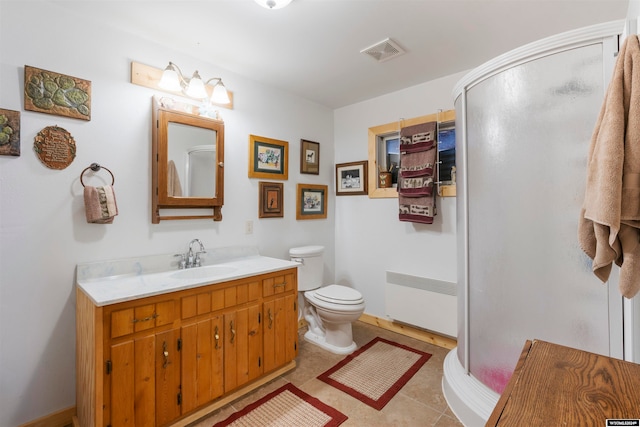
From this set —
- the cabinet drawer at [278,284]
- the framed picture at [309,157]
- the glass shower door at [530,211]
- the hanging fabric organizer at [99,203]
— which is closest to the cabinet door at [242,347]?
the cabinet drawer at [278,284]

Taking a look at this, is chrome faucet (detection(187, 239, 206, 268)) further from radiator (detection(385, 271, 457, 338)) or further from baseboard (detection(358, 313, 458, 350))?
baseboard (detection(358, 313, 458, 350))

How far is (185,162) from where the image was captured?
2088mm

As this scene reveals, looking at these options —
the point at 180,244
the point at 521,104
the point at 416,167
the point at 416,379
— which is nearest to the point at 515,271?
the point at 521,104

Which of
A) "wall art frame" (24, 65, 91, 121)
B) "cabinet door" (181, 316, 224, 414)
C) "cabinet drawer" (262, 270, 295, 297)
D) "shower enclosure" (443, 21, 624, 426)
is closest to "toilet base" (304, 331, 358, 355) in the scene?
"cabinet drawer" (262, 270, 295, 297)

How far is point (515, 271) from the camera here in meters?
1.47

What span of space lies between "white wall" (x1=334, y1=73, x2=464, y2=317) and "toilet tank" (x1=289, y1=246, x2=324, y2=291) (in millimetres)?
531

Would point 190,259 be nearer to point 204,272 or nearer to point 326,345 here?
point 204,272

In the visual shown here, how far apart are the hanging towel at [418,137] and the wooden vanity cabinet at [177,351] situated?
157 cm

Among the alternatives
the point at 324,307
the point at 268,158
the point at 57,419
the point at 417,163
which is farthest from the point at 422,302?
the point at 57,419

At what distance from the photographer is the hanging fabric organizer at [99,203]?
164cm

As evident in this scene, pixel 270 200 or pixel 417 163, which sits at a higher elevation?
pixel 417 163

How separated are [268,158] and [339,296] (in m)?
1.37

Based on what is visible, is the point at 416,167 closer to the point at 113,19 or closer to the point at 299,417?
the point at 299,417

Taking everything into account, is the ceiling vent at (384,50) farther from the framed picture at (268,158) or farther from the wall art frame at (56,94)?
the wall art frame at (56,94)
